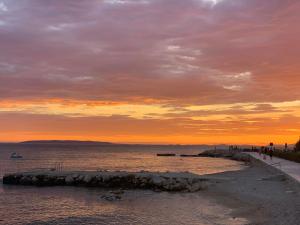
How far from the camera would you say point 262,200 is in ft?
82.0

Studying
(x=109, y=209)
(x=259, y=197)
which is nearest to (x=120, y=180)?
(x=109, y=209)

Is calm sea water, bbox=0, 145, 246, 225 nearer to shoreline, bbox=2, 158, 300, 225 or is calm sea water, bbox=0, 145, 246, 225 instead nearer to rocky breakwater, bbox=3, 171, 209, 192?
shoreline, bbox=2, 158, 300, 225

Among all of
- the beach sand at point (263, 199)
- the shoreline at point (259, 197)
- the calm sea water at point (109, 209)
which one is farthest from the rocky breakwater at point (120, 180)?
the beach sand at point (263, 199)

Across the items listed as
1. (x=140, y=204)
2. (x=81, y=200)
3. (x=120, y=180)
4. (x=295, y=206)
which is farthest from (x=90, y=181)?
(x=295, y=206)

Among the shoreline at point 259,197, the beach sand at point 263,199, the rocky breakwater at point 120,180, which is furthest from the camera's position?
the rocky breakwater at point 120,180

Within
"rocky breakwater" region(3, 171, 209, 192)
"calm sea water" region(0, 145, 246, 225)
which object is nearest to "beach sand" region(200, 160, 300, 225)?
"calm sea water" region(0, 145, 246, 225)

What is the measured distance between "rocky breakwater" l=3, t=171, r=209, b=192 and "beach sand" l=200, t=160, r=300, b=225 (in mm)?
2707

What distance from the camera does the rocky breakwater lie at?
37094 mm

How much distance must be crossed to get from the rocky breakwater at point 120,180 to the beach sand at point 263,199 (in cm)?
271

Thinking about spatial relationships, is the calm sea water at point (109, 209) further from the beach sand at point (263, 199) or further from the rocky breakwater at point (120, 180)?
the rocky breakwater at point (120, 180)

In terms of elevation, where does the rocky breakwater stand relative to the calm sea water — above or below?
above

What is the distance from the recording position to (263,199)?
82.6 ft

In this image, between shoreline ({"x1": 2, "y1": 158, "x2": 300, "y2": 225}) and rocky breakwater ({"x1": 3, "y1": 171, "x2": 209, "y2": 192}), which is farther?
rocky breakwater ({"x1": 3, "y1": 171, "x2": 209, "y2": 192})

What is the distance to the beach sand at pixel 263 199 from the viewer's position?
1997cm
